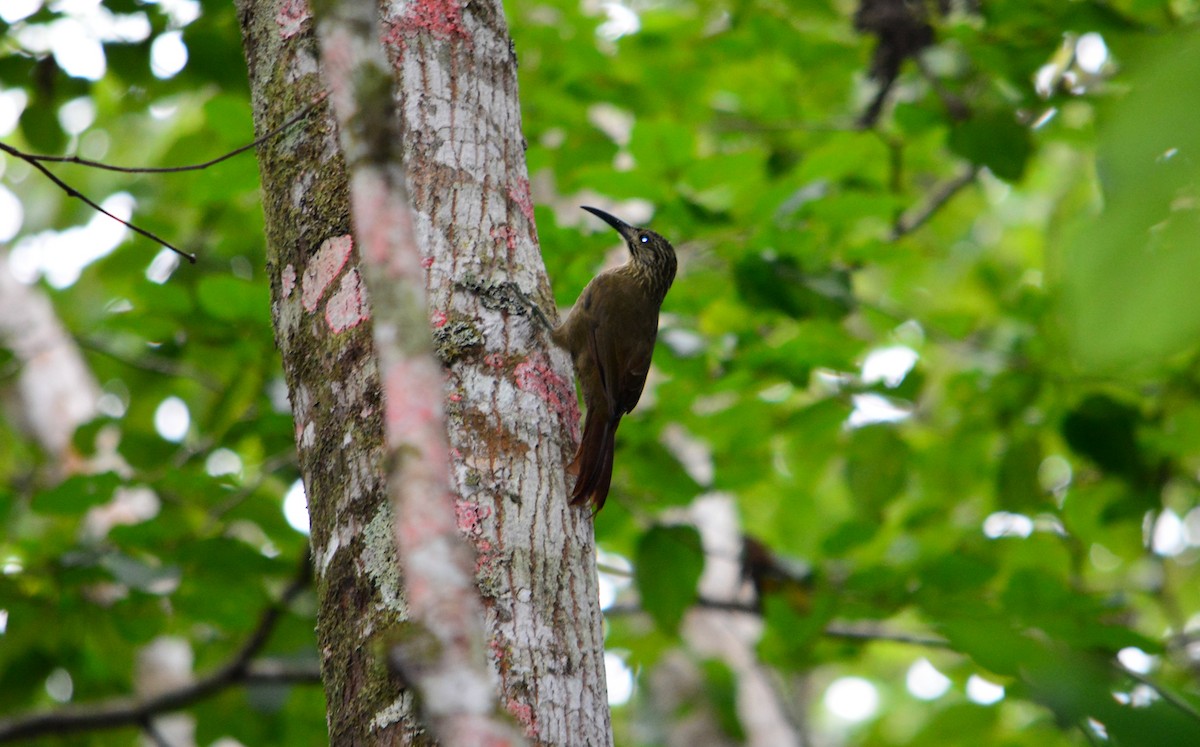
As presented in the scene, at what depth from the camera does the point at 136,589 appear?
3.83 meters

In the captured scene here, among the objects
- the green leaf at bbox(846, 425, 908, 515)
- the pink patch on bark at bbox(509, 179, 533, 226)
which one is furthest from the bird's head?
the pink patch on bark at bbox(509, 179, 533, 226)

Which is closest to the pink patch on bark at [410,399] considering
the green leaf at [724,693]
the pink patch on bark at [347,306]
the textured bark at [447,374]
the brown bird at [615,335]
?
the textured bark at [447,374]

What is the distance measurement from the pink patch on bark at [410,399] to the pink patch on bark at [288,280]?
1.08m

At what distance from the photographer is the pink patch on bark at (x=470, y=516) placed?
1916 millimetres

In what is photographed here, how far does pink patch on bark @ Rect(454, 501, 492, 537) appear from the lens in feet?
6.29

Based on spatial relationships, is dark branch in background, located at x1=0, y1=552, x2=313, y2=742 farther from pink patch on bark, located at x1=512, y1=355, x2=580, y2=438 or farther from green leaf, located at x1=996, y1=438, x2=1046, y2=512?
green leaf, located at x1=996, y1=438, x2=1046, y2=512

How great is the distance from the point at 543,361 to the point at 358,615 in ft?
2.13

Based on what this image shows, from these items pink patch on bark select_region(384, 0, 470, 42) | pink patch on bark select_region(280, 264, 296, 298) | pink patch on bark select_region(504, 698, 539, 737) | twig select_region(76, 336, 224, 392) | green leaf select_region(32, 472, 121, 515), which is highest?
pink patch on bark select_region(384, 0, 470, 42)

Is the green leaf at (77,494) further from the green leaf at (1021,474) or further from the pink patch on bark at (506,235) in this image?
the green leaf at (1021,474)

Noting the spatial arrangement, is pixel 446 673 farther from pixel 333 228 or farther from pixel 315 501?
pixel 333 228

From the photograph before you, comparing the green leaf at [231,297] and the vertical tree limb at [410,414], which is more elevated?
the vertical tree limb at [410,414]

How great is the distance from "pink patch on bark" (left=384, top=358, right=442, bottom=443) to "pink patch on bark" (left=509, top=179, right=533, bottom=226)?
4.01ft

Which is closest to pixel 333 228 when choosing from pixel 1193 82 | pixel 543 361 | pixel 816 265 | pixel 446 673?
pixel 543 361

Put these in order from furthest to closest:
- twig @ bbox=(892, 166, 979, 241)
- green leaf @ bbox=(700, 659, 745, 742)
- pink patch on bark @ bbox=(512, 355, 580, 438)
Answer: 1. green leaf @ bbox=(700, 659, 745, 742)
2. twig @ bbox=(892, 166, 979, 241)
3. pink patch on bark @ bbox=(512, 355, 580, 438)
